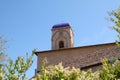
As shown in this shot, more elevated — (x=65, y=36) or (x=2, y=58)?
(x=65, y=36)

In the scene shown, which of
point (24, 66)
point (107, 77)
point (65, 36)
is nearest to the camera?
point (107, 77)

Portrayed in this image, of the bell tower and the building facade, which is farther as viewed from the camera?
the bell tower

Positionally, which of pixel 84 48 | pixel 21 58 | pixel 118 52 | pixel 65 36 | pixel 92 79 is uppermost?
pixel 65 36

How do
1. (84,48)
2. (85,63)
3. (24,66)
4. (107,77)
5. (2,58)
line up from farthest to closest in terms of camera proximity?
(84,48) → (85,63) → (2,58) → (24,66) → (107,77)

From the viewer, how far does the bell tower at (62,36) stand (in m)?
42.8

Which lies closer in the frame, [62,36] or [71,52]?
[71,52]

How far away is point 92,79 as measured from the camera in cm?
514

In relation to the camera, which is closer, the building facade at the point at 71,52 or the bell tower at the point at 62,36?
the building facade at the point at 71,52

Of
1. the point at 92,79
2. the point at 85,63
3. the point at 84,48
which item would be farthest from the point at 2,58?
the point at 84,48

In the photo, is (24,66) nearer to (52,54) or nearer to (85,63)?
(85,63)

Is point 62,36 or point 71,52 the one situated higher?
point 62,36

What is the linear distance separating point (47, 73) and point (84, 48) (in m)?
22.5

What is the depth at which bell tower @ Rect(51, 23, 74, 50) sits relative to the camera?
140ft

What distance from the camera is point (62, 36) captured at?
1722 inches
